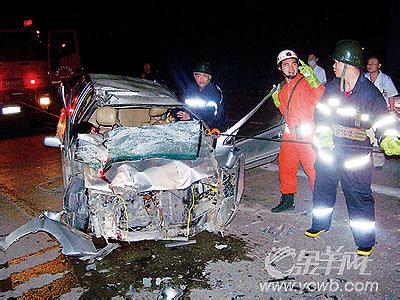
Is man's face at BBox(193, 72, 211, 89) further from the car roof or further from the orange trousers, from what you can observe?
the orange trousers


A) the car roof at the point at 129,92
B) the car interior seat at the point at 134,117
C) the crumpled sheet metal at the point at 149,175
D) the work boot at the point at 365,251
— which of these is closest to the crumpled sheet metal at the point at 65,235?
the crumpled sheet metal at the point at 149,175

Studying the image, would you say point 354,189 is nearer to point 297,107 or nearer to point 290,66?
point 297,107

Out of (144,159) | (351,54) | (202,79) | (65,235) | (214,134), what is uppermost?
(351,54)

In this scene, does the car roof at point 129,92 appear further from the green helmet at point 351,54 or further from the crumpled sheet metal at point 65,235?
the green helmet at point 351,54

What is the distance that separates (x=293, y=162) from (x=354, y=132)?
3.90 ft

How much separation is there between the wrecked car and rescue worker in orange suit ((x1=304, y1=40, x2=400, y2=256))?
3.34 ft

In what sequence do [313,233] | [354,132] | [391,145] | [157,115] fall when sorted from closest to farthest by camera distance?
[391,145] < [354,132] < [313,233] < [157,115]

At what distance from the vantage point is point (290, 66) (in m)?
5.06

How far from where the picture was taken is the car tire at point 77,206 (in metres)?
4.34

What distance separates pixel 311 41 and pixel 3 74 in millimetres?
20999

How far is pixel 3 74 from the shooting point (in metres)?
11.7

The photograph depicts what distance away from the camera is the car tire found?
4.34 metres

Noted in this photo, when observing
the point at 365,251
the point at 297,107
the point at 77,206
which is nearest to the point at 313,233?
the point at 365,251

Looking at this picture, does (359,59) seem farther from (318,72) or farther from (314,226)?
(318,72)
